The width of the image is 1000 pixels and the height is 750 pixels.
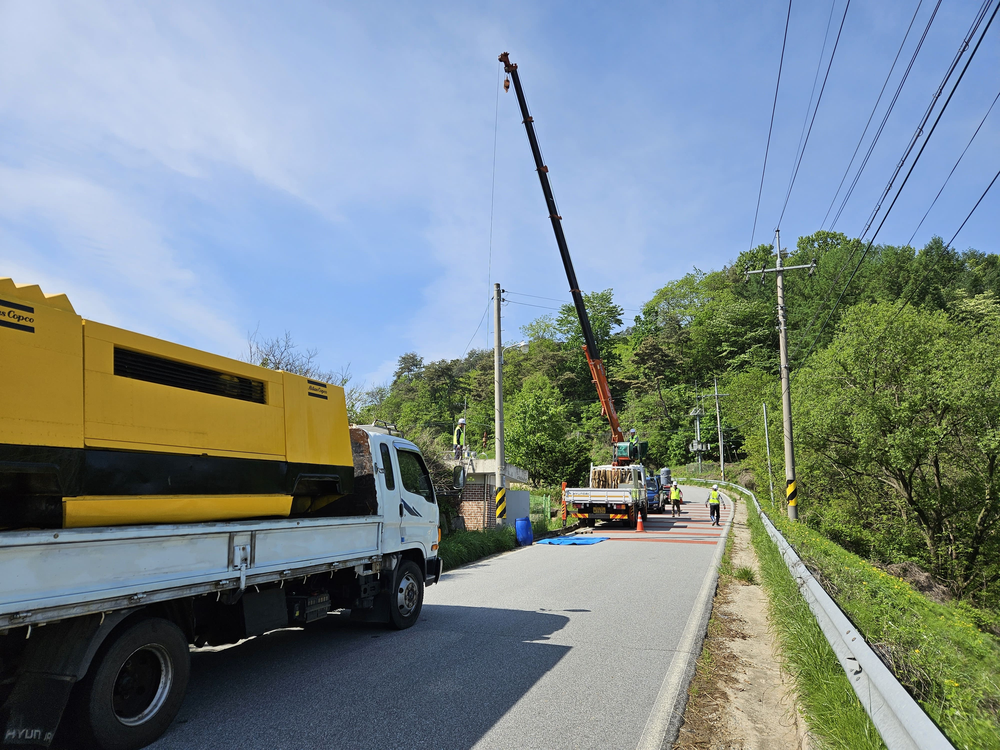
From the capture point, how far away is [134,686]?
14.2 ft

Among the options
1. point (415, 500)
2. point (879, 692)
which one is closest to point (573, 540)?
point (415, 500)

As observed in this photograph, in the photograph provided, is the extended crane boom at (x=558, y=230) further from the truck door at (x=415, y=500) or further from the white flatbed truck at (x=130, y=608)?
the white flatbed truck at (x=130, y=608)

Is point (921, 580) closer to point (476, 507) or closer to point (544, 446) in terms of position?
point (476, 507)

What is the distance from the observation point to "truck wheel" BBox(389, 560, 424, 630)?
7.61 meters

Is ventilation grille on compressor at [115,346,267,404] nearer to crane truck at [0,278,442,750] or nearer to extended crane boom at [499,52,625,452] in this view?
crane truck at [0,278,442,750]

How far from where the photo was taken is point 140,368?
462cm

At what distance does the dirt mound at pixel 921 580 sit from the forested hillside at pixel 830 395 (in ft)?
6.75

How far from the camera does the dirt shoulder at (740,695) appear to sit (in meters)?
4.63

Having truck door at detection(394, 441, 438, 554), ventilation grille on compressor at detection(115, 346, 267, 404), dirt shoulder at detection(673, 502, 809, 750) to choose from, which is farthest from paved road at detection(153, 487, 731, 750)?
ventilation grille on compressor at detection(115, 346, 267, 404)


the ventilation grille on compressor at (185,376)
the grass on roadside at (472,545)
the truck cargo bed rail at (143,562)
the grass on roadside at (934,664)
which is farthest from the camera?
the grass on roadside at (472,545)

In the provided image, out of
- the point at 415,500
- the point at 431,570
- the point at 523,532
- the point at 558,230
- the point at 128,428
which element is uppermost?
the point at 558,230

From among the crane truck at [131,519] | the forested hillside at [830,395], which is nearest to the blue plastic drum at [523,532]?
the forested hillside at [830,395]

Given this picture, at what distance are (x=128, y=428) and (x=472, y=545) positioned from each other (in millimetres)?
11476

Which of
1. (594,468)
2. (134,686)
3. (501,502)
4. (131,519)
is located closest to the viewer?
(134,686)
